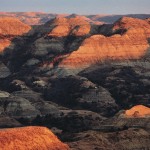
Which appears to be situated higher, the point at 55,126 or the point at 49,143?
the point at 49,143

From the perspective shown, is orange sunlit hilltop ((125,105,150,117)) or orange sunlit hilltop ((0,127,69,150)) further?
orange sunlit hilltop ((125,105,150,117))

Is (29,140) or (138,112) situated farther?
(138,112)

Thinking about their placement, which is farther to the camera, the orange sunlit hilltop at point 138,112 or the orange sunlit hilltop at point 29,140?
the orange sunlit hilltop at point 138,112

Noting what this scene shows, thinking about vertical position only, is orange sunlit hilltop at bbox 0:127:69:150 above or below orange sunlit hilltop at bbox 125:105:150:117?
above

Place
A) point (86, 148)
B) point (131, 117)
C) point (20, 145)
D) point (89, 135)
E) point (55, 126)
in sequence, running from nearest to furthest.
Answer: point (20, 145) → point (86, 148) → point (89, 135) → point (131, 117) → point (55, 126)

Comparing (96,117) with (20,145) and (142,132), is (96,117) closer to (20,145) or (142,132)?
(142,132)

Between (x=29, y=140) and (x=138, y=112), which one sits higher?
(x=29, y=140)

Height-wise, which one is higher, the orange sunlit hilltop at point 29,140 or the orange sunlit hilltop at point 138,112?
the orange sunlit hilltop at point 29,140

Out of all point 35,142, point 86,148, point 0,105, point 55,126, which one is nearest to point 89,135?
point 86,148
